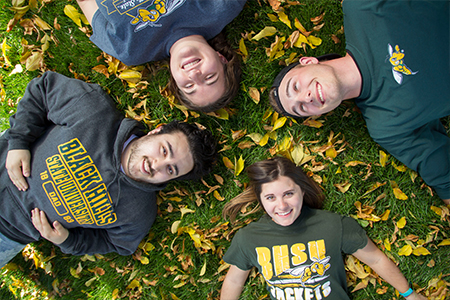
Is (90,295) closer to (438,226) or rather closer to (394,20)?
(438,226)

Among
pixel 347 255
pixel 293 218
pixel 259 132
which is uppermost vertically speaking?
pixel 259 132

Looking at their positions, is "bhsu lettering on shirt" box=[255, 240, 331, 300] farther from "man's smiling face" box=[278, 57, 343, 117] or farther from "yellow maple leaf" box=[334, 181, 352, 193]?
"man's smiling face" box=[278, 57, 343, 117]

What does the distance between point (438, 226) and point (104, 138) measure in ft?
12.7

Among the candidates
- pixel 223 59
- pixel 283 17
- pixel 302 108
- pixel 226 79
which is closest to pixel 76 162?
pixel 226 79

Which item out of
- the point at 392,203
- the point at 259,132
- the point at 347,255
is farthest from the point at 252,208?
the point at 392,203

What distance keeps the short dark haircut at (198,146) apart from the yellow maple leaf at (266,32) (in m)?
1.20

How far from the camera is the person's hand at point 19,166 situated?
2.69 meters

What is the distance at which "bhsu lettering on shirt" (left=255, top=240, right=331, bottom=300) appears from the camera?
285 cm

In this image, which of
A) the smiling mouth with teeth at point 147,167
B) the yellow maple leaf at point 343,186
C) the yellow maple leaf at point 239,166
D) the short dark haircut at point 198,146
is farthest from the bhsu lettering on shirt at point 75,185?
the yellow maple leaf at point 343,186

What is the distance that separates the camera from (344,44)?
9.66 feet

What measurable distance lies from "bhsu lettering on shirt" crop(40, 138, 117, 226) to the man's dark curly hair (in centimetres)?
115

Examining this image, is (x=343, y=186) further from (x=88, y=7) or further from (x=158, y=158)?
(x=88, y=7)

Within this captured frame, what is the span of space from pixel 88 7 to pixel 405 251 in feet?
14.7

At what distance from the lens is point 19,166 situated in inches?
107
